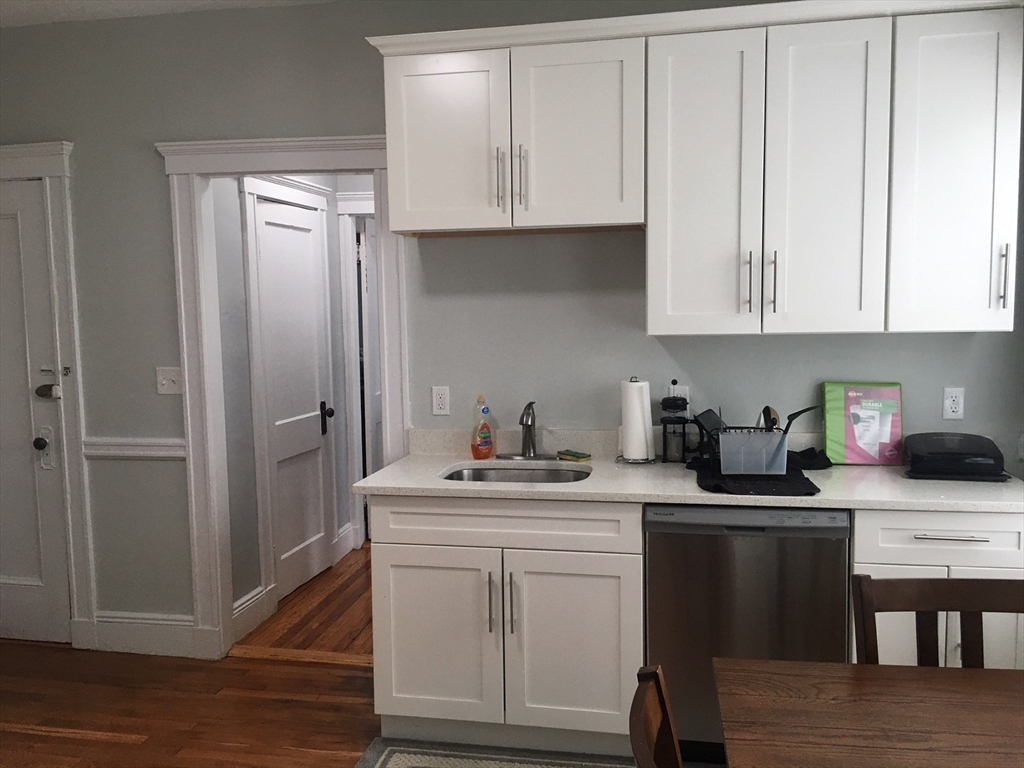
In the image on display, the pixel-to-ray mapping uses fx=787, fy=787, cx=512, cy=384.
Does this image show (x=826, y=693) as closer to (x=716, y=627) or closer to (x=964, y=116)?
(x=716, y=627)

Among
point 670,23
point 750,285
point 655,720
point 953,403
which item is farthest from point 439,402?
point 655,720

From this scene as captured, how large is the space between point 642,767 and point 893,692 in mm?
641

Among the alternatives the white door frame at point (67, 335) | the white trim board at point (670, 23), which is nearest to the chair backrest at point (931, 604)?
the white trim board at point (670, 23)

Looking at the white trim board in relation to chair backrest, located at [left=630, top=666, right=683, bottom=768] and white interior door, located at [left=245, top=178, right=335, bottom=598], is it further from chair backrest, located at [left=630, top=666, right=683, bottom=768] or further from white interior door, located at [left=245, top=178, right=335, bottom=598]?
chair backrest, located at [left=630, top=666, right=683, bottom=768]

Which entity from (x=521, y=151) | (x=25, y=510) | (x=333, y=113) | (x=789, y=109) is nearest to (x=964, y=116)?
(x=789, y=109)

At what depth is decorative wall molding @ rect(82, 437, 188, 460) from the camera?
10.9ft

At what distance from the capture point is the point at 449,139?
2676 millimetres

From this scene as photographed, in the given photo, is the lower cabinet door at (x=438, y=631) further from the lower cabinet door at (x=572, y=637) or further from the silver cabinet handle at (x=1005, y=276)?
the silver cabinet handle at (x=1005, y=276)

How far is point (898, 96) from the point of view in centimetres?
242

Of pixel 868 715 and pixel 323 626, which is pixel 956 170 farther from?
pixel 323 626

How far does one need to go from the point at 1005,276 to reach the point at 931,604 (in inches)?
53.6

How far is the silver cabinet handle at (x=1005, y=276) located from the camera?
2416 mm

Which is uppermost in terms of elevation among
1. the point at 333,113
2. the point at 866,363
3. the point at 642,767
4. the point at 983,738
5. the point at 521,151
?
the point at 333,113

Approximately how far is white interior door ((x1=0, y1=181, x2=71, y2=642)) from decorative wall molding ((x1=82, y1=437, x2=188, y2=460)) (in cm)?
19
